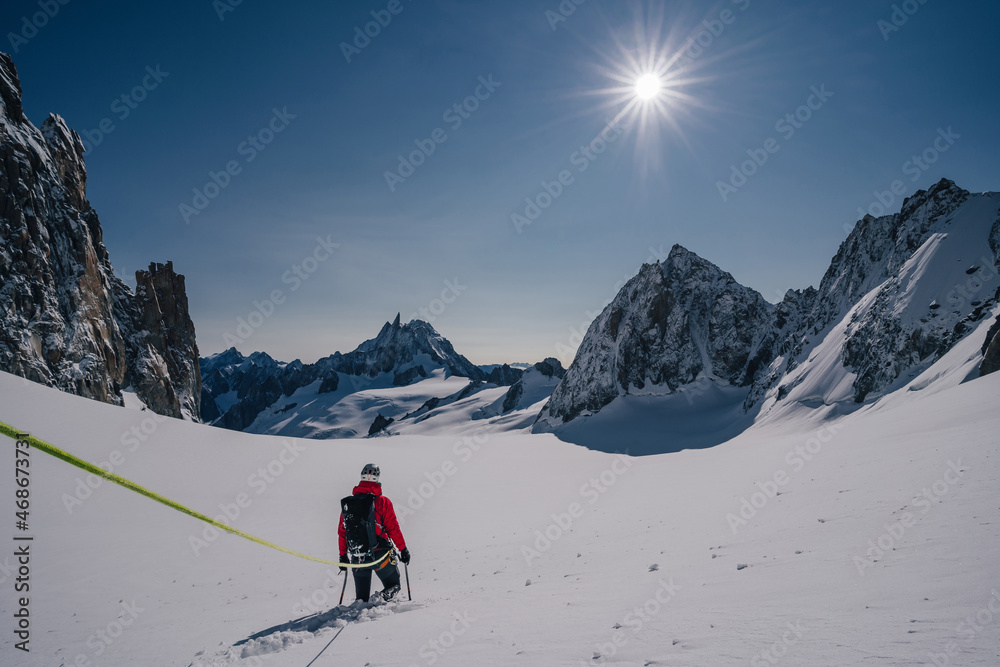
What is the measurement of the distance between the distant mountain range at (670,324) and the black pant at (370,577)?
22.6 m

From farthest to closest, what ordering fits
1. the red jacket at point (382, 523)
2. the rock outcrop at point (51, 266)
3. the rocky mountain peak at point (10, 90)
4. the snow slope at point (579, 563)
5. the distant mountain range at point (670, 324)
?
the rocky mountain peak at point (10, 90) → the rock outcrop at point (51, 266) → the distant mountain range at point (670, 324) → the red jacket at point (382, 523) → the snow slope at point (579, 563)

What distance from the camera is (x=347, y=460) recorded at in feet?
78.7

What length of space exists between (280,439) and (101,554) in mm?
15452

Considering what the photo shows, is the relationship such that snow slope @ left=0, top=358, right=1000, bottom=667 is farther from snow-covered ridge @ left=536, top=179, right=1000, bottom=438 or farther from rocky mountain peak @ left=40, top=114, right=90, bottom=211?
rocky mountain peak @ left=40, top=114, right=90, bottom=211

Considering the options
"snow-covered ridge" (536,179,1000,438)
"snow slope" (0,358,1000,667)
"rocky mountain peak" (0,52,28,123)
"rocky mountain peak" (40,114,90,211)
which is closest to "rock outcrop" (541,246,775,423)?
"snow-covered ridge" (536,179,1000,438)

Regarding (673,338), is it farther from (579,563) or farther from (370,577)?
(370,577)

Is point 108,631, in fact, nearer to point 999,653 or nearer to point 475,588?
point 475,588

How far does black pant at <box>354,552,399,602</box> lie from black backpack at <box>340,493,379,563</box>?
0.18 metres

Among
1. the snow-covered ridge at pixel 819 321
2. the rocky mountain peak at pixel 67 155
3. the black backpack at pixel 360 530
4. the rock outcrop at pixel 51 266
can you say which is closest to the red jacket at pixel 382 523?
the black backpack at pixel 360 530

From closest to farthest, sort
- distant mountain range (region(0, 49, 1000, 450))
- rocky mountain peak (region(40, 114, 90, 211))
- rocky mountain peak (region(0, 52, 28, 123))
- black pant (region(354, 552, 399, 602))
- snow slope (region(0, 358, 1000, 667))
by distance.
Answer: snow slope (region(0, 358, 1000, 667))
black pant (region(354, 552, 399, 602))
distant mountain range (region(0, 49, 1000, 450))
rocky mountain peak (region(0, 52, 28, 123))
rocky mountain peak (region(40, 114, 90, 211))

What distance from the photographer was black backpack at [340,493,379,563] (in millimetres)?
6344

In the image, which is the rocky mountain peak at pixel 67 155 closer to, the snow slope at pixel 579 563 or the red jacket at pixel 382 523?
the snow slope at pixel 579 563

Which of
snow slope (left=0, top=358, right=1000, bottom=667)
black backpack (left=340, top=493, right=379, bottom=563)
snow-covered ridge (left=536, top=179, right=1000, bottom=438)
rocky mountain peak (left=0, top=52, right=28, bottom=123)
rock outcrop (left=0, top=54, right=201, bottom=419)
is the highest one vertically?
rocky mountain peak (left=0, top=52, right=28, bottom=123)

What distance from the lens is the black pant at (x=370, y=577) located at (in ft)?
20.8
